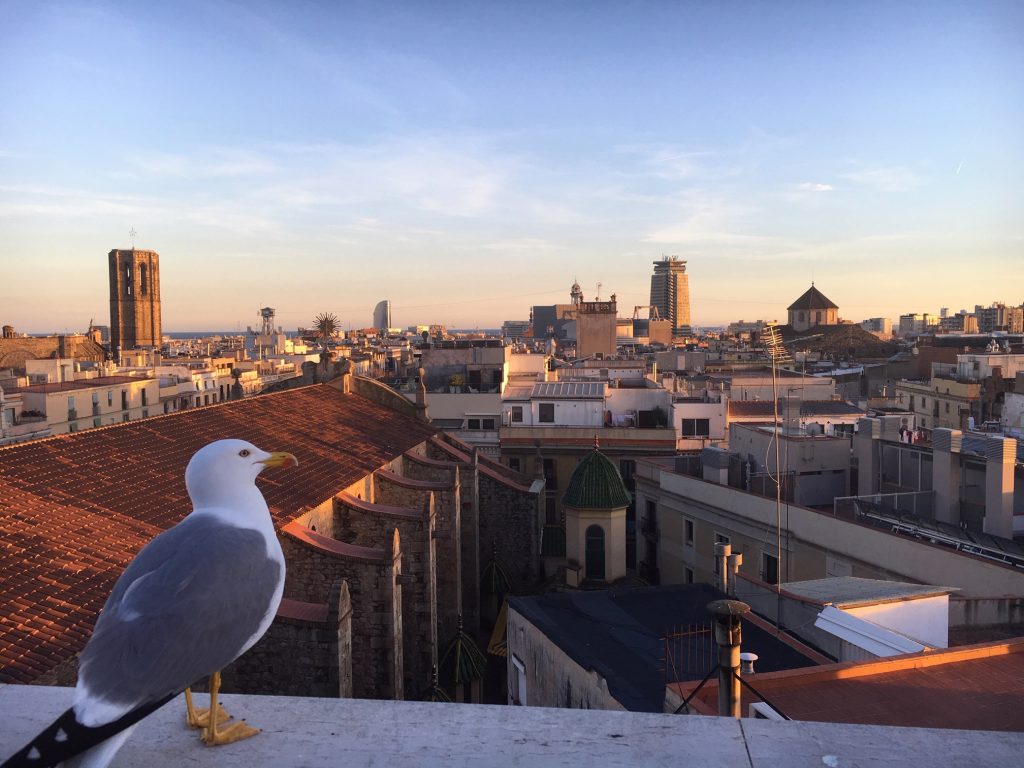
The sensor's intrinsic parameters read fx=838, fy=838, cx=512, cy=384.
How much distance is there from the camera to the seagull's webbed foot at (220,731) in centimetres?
313

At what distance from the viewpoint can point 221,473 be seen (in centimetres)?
373

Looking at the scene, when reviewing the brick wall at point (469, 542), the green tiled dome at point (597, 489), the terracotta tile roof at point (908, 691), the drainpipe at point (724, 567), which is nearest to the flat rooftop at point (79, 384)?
the brick wall at point (469, 542)

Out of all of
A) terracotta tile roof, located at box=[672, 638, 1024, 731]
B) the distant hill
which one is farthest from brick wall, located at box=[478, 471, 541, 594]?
the distant hill

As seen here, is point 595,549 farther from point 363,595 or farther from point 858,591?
point 858,591

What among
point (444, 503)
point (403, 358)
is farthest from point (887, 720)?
point (403, 358)

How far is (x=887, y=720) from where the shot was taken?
28.2 feet

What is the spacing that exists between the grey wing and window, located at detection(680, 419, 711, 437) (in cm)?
3588

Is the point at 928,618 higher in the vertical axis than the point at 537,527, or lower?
higher

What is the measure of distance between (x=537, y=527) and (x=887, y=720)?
2003 centimetres

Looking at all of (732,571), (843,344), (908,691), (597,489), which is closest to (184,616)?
(908,691)

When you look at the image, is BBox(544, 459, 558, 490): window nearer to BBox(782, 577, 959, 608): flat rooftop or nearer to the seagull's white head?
BBox(782, 577, 959, 608): flat rooftop

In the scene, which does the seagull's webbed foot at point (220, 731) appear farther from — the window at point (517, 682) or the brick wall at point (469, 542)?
the brick wall at point (469, 542)

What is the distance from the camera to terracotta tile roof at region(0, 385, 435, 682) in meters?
9.06

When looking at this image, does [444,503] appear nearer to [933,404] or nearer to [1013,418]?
[1013,418]
